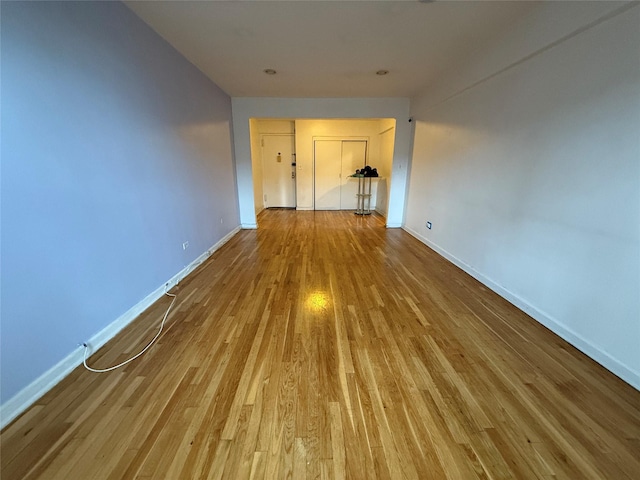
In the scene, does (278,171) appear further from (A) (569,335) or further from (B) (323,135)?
(A) (569,335)

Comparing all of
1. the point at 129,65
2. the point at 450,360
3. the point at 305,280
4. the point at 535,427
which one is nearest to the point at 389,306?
the point at 450,360

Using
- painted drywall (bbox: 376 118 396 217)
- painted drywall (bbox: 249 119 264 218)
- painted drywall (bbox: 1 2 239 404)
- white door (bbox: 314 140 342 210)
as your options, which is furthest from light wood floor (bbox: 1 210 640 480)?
white door (bbox: 314 140 342 210)

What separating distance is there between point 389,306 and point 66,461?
86.5 inches

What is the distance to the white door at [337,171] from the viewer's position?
23.4 feet

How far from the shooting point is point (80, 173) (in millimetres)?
1688

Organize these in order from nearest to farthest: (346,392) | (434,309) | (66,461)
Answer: (66,461), (346,392), (434,309)

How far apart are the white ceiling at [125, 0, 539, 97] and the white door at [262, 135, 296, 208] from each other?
3.60 metres

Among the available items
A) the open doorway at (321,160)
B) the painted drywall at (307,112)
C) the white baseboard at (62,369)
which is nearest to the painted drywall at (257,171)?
the open doorway at (321,160)

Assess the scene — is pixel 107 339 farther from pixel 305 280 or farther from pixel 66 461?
pixel 305 280

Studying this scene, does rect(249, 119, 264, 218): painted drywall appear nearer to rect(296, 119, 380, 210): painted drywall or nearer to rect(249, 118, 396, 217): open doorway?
rect(249, 118, 396, 217): open doorway

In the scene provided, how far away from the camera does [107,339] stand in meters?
1.89

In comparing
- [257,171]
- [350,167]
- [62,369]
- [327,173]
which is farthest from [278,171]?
[62,369]

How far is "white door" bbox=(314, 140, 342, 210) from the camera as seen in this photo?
7133 mm

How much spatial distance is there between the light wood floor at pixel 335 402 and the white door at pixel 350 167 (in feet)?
17.8
